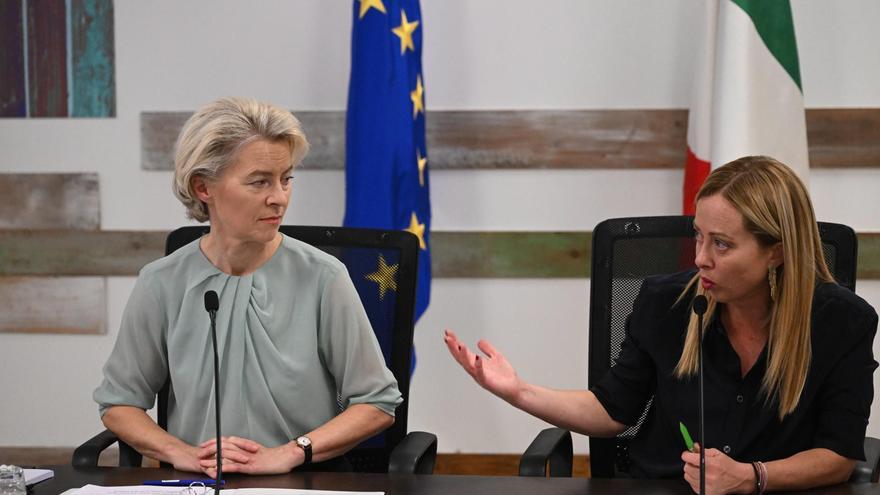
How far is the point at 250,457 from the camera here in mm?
1859

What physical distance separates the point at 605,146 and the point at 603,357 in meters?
1.59

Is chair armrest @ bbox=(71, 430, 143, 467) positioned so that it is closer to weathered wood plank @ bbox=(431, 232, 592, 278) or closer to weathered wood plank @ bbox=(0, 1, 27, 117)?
weathered wood plank @ bbox=(431, 232, 592, 278)

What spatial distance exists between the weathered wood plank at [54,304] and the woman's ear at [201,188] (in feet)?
6.44

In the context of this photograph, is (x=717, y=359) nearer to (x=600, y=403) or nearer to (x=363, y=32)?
(x=600, y=403)

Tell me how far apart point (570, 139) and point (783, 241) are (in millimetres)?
1910

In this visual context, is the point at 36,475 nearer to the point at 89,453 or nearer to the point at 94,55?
the point at 89,453

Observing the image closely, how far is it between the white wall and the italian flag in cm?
30

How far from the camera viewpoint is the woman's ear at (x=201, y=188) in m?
2.09

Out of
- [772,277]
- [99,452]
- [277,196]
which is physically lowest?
[99,452]

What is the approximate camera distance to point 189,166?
6.73ft

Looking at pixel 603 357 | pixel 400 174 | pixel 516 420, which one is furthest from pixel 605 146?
pixel 603 357

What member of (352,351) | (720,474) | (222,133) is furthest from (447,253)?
(720,474)

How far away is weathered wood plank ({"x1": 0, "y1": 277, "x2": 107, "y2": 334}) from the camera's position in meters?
3.92

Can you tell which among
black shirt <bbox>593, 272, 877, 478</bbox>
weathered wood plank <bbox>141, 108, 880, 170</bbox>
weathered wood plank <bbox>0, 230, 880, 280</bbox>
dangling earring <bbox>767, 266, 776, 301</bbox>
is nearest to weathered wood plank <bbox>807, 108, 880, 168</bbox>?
weathered wood plank <bbox>141, 108, 880, 170</bbox>
